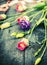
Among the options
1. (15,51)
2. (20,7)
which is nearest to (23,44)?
(15,51)

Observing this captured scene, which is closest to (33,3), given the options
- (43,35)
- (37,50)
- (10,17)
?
(10,17)

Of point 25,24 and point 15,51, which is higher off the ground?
point 25,24

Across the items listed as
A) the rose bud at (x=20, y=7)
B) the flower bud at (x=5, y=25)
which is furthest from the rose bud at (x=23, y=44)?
the rose bud at (x=20, y=7)

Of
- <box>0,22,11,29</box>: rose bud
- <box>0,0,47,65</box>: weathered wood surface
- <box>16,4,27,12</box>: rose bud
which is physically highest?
<box>16,4,27,12</box>: rose bud

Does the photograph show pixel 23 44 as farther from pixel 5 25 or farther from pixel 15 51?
pixel 5 25

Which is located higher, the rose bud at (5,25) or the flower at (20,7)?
the flower at (20,7)

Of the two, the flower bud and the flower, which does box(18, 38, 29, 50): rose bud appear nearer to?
the flower bud

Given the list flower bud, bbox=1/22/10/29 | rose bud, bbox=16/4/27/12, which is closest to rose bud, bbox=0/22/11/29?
flower bud, bbox=1/22/10/29

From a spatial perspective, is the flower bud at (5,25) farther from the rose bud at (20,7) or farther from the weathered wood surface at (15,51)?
the rose bud at (20,7)

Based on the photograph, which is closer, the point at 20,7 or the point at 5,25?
the point at 5,25
